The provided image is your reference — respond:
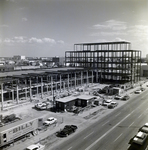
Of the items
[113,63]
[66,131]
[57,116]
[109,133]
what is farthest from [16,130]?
[113,63]

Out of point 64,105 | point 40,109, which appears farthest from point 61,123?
point 40,109

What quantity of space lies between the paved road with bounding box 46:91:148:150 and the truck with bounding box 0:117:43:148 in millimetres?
4339

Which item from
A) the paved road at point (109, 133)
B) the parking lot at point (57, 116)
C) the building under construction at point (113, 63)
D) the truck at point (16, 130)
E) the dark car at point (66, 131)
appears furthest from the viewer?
the building under construction at point (113, 63)

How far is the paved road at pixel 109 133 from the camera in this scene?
74.3ft

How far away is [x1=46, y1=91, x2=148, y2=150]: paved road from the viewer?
22.6 meters

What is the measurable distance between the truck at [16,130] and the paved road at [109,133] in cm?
434

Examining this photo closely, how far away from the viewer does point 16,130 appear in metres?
23.8

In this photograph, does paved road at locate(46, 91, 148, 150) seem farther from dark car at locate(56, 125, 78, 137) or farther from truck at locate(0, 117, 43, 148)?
truck at locate(0, 117, 43, 148)

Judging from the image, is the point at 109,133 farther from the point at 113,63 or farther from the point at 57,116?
the point at 113,63

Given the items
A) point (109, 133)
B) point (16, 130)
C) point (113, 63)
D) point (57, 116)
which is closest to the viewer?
point (16, 130)

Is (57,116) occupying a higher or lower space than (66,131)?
lower

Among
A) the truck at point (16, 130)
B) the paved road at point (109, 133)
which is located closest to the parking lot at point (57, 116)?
the truck at point (16, 130)

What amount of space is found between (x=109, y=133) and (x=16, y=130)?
13272 mm

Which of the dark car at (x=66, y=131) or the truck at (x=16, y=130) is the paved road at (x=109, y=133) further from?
the truck at (x=16, y=130)
